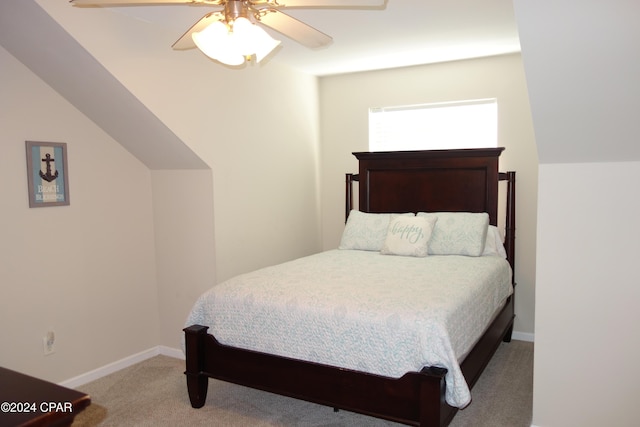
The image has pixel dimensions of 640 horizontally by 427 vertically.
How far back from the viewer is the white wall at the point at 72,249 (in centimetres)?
286

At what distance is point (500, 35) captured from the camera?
338 cm

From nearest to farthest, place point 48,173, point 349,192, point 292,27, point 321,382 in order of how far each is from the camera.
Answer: point 292,27 → point 321,382 → point 48,173 → point 349,192

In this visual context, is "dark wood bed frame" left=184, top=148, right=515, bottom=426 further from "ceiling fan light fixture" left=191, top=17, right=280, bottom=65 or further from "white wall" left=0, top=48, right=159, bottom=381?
"ceiling fan light fixture" left=191, top=17, right=280, bottom=65

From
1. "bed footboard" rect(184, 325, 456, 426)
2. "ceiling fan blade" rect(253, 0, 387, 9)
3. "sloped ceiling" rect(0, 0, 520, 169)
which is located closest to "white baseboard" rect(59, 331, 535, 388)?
"bed footboard" rect(184, 325, 456, 426)

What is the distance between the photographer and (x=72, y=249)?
3189mm

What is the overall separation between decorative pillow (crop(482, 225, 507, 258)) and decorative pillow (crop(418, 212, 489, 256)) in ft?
0.24

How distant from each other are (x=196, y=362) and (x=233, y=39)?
175 centimetres

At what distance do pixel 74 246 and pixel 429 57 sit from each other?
3006 mm

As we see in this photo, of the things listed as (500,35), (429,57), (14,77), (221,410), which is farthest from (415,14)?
(221,410)

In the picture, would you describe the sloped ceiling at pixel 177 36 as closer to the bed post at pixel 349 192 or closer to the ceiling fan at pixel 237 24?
the ceiling fan at pixel 237 24

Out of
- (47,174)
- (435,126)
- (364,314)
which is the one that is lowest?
(364,314)

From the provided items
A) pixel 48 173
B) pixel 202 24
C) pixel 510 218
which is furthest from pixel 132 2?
pixel 510 218

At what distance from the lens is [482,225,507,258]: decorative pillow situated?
3.62m

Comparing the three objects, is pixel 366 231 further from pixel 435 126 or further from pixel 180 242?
pixel 180 242
